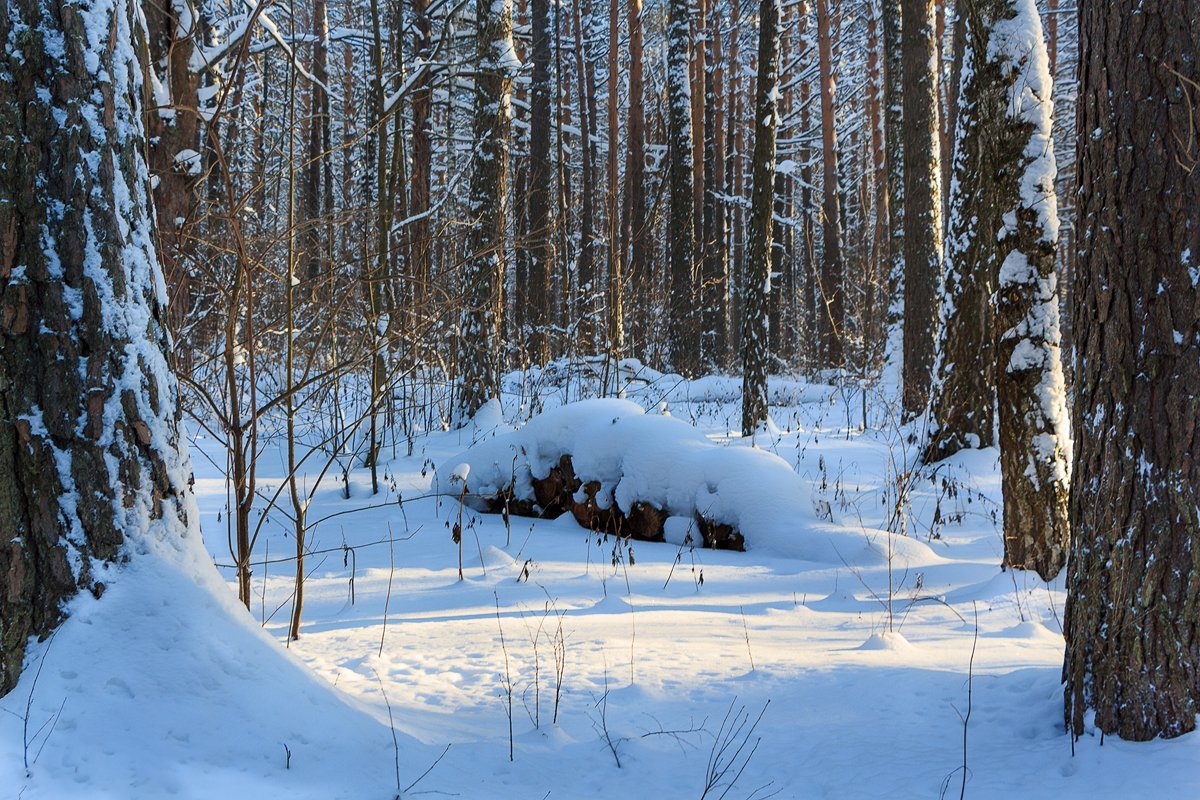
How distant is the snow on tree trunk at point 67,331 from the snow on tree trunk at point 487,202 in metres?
6.51

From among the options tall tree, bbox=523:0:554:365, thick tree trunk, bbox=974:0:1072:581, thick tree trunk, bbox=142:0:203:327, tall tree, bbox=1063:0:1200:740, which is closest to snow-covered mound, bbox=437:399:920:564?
thick tree trunk, bbox=974:0:1072:581

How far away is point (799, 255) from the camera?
112 feet

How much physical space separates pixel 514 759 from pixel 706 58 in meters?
20.5

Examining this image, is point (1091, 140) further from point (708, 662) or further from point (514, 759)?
point (514, 759)

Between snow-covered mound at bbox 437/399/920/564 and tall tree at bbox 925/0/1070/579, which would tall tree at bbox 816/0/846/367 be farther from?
tall tree at bbox 925/0/1070/579

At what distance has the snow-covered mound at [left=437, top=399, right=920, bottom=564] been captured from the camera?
15.9 feet

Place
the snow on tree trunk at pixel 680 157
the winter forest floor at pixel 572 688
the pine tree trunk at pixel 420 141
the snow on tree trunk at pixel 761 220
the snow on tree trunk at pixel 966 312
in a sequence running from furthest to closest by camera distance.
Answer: the snow on tree trunk at pixel 680 157, the snow on tree trunk at pixel 761 220, the pine tree trunk at pixel 420 141, the snow on tree trunk at pixel 966 312, the winter forest floor at pixel 572 688

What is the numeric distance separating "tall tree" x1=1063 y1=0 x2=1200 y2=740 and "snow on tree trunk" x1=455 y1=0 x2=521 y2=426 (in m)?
6.86

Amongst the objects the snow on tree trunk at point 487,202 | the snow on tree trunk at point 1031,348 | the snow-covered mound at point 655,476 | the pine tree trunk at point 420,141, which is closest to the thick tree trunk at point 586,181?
the pine tree trunk at point 420,141

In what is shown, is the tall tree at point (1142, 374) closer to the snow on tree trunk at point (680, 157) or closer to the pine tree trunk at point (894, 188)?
the pine tree trunk at point (894, 188)

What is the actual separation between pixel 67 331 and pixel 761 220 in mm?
7246

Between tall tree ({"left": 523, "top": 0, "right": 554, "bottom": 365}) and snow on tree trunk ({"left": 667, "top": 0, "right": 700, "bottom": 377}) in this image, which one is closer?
snow on tree trunk ({"left": 667, "top": 0, "right": 700, "bottom": 377})

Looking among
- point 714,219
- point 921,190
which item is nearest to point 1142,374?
point 921,190

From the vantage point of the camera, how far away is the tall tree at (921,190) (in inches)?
332
